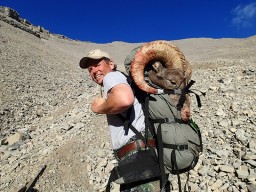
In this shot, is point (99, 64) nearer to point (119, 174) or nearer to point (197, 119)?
point (119, 174)

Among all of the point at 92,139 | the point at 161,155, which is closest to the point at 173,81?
the point at 161,155

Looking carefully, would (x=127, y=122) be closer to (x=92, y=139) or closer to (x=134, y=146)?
(x=134, y=146)

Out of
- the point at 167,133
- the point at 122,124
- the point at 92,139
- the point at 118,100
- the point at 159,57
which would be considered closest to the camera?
the point at 118,100

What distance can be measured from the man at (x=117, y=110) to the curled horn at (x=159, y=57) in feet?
0.86

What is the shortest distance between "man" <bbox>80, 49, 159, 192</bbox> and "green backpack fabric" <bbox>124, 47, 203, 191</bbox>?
0.13m

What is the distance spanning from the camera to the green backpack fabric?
3.28m

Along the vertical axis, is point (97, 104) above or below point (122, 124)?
above

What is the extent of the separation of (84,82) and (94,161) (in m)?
12.7

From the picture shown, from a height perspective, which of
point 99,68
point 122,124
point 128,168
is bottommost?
point 128,168

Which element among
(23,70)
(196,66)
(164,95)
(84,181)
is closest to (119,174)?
(164,95)

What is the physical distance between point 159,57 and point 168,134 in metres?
0.92

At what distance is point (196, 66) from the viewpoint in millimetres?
17062

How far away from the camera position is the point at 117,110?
3.04m

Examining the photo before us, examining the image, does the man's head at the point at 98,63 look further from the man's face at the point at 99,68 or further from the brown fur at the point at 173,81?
the brown fur at the point at 173,81
